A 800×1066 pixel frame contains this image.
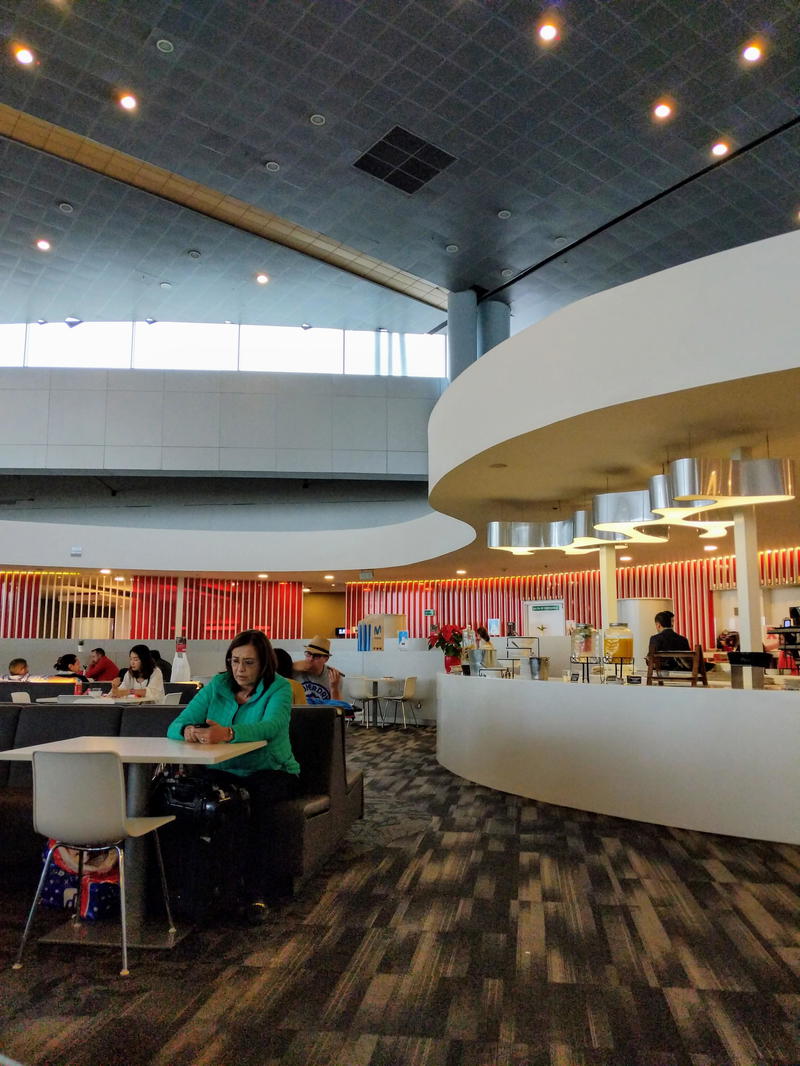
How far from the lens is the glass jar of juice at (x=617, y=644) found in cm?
746

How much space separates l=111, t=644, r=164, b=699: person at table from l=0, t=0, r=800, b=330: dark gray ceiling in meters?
6.66

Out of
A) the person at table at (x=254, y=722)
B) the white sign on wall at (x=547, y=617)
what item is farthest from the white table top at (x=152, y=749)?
the white sign on wall at (x=547, y=617)

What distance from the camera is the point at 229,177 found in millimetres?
11000

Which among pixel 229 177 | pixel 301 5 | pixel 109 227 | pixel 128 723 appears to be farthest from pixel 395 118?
pixel 128 723

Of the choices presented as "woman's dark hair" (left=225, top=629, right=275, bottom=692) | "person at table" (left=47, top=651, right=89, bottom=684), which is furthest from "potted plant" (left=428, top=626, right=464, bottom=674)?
"woman's dark hair" (left=225, top=629, right=275, bottom=692)

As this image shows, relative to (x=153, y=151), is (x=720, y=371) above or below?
below

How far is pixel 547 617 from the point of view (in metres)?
15.8

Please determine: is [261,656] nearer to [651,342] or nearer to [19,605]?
[651,342]

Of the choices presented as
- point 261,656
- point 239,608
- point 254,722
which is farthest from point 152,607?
point 254,722

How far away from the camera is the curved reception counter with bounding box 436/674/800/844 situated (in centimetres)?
529

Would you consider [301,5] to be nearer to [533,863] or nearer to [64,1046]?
[533,863]

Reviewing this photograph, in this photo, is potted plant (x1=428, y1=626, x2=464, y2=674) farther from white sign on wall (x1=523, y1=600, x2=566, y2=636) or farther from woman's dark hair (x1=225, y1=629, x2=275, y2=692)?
woman's dark hair (x1=225, y1=629, x2=275, y2=692)

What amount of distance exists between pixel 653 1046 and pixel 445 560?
36.5ft

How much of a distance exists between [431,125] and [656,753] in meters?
7.99
